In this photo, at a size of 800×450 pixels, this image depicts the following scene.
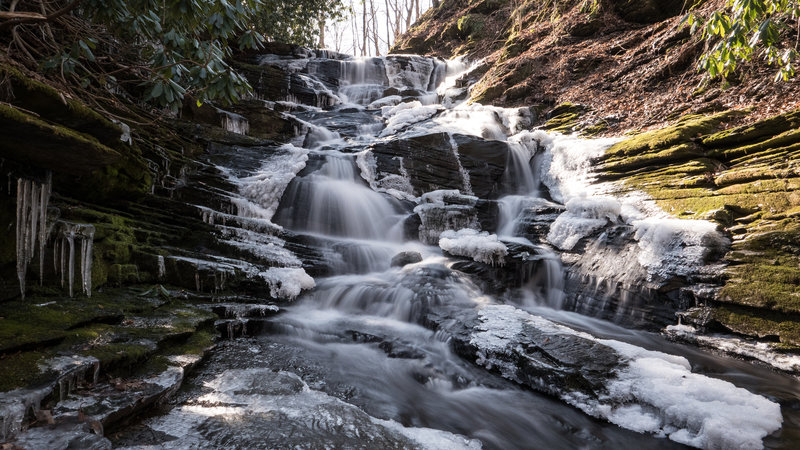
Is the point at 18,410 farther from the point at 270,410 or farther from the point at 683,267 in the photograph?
the point at 683,267

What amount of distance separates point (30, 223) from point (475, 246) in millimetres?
6113

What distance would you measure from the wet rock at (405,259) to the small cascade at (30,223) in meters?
5.06

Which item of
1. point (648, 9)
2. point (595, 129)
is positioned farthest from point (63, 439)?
point (648, 9)

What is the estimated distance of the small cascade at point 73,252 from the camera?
13.0 ft

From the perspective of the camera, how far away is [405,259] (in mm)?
7289

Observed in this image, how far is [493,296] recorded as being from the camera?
6227mm

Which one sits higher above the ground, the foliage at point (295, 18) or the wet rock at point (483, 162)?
Result: the foliage at point (295, 18)

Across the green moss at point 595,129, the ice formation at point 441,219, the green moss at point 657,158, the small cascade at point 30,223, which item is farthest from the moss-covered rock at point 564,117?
the small cascade at point 30,223

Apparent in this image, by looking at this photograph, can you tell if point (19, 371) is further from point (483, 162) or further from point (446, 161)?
point (483, 162)

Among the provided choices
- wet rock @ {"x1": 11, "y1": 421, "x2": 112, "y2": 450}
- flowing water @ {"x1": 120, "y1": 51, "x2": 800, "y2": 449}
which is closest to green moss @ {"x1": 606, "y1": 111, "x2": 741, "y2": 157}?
flowing water @ {"x1": 120, "y1": 51, "x2": 800, "y2": 449}

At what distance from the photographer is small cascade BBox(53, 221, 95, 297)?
3.96 meters

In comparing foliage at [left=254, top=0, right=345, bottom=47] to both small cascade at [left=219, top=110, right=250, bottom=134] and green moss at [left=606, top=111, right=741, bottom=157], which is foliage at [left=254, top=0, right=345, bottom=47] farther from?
green moss at [left=606, top=111, right=741, bottom=157]

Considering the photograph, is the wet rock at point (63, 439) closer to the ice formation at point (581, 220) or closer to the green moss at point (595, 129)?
the ice formation at point (581, 220)

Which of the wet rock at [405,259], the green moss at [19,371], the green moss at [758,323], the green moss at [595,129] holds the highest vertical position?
the green moss at [595,129]
